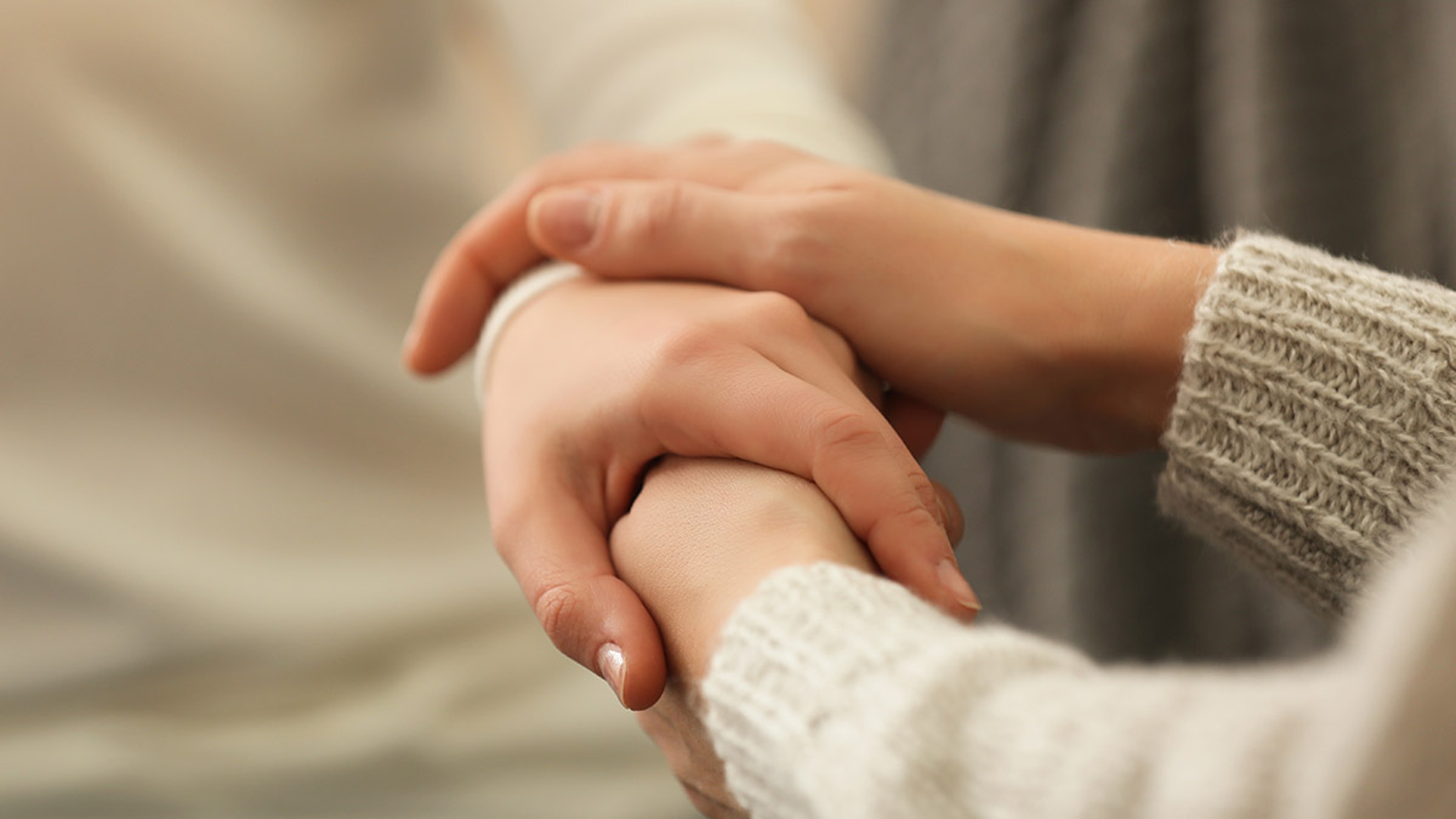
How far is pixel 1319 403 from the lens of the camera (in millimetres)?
457

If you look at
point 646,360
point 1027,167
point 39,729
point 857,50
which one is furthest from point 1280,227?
point 39,729

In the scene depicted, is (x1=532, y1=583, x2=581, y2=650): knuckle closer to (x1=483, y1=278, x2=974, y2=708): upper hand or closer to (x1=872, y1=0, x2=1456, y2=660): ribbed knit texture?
(x1=483, y1=278, x2=974, y2=708): upper hand

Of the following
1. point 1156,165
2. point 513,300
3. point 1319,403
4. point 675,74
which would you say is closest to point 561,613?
point 513,300

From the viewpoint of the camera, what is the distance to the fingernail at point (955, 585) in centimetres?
40

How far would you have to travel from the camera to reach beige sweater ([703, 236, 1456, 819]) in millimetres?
224

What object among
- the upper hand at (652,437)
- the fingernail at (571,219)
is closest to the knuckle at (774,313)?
the upper hand at (652,437)

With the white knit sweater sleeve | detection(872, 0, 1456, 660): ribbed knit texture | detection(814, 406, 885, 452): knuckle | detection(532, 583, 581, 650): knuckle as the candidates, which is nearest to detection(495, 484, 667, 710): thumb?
detection(532, 583, 581, 650): knuckle

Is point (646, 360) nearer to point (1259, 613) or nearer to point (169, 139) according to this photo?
point (169, 139)

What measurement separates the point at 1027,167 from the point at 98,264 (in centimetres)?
83

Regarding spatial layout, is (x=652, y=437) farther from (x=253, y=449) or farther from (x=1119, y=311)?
(x=253, y=449)

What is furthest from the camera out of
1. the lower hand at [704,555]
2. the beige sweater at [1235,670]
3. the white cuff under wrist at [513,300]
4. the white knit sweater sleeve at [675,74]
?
the white knit sweater sleeve at [675,74]

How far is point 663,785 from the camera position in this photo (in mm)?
681

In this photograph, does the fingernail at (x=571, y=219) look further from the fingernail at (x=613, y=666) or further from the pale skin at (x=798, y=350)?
the fingernail at (x=613, y=666)

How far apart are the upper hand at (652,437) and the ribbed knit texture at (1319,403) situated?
0.14m
